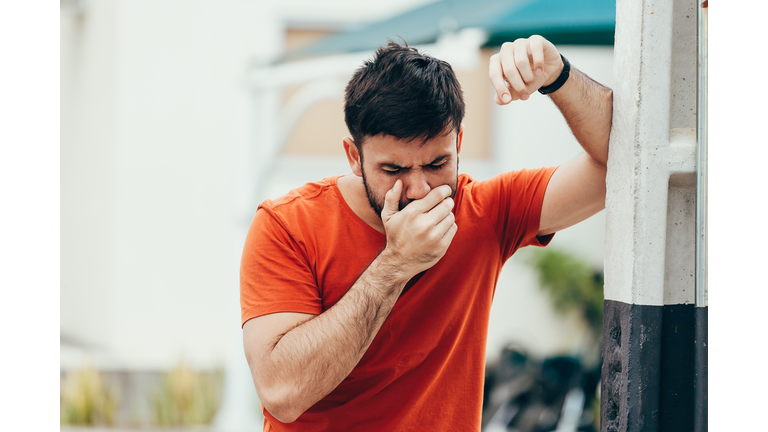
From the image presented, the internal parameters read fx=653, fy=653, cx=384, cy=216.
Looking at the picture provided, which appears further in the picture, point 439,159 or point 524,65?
point 439,159

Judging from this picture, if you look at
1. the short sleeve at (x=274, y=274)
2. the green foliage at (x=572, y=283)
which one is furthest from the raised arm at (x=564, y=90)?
the green foliage at (x=572, y=283)

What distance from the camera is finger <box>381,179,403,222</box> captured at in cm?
184

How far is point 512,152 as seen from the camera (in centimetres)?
607

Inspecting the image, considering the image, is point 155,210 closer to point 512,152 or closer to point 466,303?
point 512,152

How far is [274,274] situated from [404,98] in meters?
0.62

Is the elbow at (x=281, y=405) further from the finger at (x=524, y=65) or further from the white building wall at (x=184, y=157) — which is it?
the white building wall at (x=184, y=157)

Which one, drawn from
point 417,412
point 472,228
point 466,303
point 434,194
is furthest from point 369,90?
point 417,412

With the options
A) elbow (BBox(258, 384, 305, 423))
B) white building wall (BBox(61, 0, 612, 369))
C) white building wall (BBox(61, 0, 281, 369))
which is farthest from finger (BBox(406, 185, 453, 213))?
white building wall (BBox(61, 0, 281, 369))

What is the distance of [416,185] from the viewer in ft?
6.07

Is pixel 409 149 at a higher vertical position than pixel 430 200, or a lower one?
higher

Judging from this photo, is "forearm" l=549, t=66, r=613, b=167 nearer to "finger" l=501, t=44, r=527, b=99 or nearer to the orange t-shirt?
"finger" l=501, t=44, r=527, b=99

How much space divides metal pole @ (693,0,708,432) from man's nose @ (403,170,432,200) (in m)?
0.72

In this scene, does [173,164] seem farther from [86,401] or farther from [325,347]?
[325,347]

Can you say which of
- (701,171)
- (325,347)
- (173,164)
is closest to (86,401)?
(173,164)
